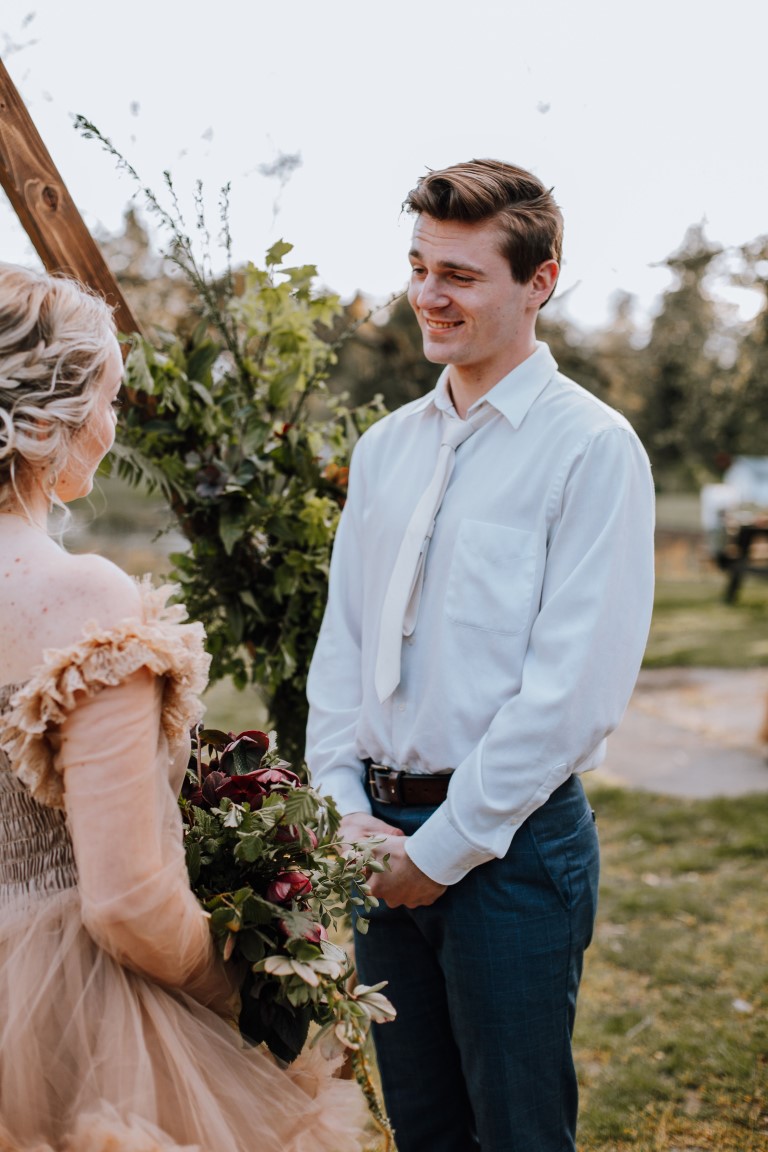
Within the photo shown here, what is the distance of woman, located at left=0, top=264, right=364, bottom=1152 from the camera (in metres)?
1.33

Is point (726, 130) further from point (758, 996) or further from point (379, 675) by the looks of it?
point (758, 996)

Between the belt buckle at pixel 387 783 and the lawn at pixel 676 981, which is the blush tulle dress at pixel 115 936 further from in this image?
the lawn at pixel 676 981

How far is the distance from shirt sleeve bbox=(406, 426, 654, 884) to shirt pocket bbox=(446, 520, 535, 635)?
→ 43 millimetres

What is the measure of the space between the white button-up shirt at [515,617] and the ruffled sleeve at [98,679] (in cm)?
67

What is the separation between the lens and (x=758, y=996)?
12.5 ft

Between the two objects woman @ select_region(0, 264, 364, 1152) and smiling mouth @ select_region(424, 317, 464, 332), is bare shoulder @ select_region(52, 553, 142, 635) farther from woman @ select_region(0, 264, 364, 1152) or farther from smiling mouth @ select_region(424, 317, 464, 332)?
smiling mouth @ select_region(424, 317, 464, 332)

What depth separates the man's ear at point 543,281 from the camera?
6.90ft

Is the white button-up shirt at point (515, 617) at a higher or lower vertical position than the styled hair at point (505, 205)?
lower

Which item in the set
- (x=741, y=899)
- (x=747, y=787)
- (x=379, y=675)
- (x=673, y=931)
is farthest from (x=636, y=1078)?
(x=747, y=787)

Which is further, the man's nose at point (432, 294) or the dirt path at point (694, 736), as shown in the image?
the dirt path at point (694, 736)

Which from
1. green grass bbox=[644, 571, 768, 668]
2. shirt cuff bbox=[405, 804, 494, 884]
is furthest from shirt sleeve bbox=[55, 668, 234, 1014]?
green grass bbox=[644, 571, 768, 668]

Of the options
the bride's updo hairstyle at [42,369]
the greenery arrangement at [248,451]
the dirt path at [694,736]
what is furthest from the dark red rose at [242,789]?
the dirt path at [694,736]

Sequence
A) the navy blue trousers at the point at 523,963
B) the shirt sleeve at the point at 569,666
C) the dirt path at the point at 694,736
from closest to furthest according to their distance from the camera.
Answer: the shirt sleeve at the point at 569,666 < the navy blue trousers at the point at 523,963 < the dirt path at the point at 694,736

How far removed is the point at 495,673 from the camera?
1.98 m
